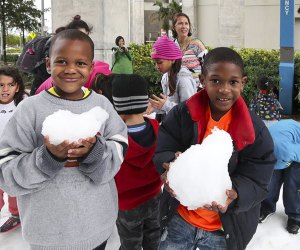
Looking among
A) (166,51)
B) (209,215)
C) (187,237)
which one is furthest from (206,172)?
(166,51)

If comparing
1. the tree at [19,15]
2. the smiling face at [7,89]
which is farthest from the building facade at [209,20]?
the smiling face at [7,89]

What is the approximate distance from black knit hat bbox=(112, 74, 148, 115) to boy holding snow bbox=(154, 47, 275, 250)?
0.49 metres

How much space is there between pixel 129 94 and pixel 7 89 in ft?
5.11

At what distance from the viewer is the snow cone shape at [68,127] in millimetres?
1501

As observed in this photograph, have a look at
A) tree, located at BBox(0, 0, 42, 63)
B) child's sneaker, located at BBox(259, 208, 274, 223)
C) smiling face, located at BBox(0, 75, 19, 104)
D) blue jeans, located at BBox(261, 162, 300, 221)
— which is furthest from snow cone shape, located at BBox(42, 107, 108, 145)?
tree, located at BBox(0, 0, 42, 63)

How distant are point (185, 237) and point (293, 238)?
1.84 m

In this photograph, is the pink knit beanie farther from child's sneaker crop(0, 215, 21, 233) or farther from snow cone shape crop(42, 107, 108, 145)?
child's sneaker crop(0, 215, 21, 233)

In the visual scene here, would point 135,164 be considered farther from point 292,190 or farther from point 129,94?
point 292,190

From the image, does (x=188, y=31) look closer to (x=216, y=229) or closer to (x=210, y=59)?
(x=210, y=59)

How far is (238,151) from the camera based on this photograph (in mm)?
1859

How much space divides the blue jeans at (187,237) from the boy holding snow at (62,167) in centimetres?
40

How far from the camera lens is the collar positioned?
180 cm

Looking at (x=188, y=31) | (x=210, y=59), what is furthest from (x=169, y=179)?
(x=188, y=31)

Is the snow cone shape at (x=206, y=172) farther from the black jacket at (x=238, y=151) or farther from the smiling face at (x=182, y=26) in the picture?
the smiling face at (x=182, y=26)
